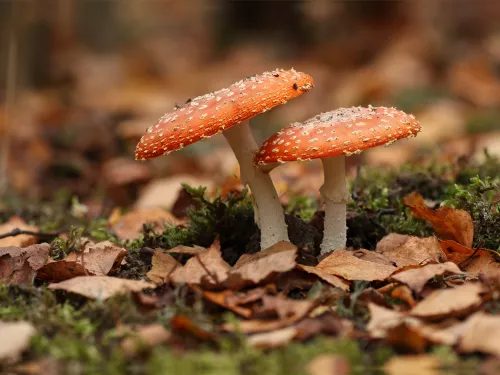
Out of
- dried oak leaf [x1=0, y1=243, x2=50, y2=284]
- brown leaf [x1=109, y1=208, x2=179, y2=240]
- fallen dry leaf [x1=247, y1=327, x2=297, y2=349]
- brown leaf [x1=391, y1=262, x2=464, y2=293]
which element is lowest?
fallen dry leaf [x1=247, y1=327, x2=297, y2=349]

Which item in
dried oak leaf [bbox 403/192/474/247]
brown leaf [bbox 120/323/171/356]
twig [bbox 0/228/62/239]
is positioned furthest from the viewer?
twig [bbox 0/228/62/239]

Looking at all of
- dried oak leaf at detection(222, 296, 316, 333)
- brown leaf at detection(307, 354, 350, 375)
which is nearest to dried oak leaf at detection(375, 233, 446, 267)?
dried oak leaf at detection(222, 296, 316, 333)

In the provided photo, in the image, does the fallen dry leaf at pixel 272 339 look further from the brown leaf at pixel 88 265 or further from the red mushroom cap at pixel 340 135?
the brown leaf at pixel 88 265

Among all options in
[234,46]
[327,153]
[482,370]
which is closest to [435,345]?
[482,370]

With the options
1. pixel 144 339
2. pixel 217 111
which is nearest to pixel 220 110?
pixel 217 111

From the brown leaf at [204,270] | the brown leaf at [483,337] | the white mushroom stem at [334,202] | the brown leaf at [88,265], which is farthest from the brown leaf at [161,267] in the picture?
the brown leaf at [483,337]

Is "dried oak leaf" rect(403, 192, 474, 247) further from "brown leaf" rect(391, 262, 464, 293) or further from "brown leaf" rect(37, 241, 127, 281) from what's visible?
"brown leaf" rect(37, 241, 127, 281)
